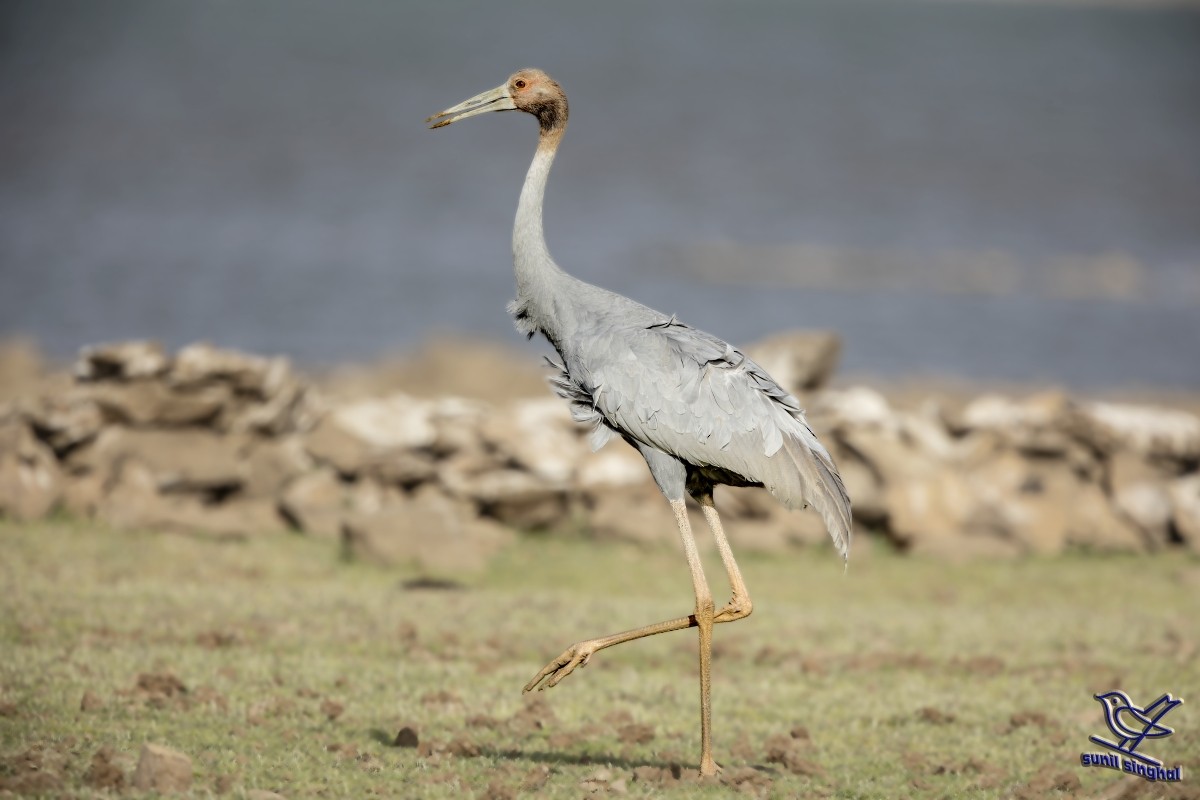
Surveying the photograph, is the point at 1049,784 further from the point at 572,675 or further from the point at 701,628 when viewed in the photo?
the point at 572,675

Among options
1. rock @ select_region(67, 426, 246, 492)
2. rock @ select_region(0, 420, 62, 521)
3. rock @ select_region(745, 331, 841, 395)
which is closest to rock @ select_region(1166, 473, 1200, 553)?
rock @ select_region(745, 331, 841, 395)

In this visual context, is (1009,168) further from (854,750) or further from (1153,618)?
(854,750)

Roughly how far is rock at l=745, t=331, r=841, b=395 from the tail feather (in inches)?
248

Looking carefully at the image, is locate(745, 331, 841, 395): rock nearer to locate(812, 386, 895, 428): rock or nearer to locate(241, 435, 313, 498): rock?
locate(812, 386, 895, 428): rock

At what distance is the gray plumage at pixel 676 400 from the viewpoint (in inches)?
231

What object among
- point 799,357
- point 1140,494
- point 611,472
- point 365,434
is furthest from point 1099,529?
point 365,434

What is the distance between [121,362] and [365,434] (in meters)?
1.99

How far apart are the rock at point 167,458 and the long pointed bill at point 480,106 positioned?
548 centimetres

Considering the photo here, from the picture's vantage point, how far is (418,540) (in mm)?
10430

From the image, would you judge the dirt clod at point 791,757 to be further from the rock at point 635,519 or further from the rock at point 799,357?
the rock at point 799,357

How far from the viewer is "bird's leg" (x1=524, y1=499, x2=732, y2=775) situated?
5.78 meters

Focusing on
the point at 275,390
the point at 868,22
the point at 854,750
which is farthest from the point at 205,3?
the point at 854,750

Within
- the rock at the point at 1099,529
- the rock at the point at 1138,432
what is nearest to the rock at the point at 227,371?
the rock at the point at 1099,529

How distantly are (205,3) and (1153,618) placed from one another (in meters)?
87.2
